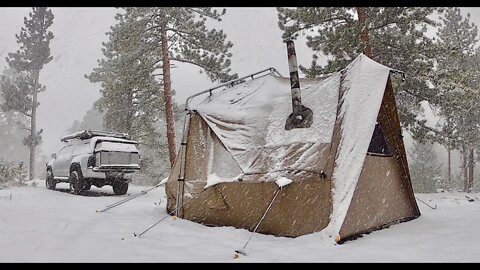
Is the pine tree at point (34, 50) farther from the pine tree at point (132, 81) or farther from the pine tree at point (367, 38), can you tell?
the pine tree at point (367, 38)

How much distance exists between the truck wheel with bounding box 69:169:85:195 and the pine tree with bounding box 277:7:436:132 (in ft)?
30.5

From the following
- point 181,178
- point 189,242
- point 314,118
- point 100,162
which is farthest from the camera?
point 100,162

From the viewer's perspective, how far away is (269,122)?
8.21 m

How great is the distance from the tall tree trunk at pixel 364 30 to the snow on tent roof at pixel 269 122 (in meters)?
6.25

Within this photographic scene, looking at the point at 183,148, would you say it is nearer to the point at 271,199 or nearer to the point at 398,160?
the point at 271,199

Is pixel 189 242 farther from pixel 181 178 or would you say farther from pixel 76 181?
pixel 76 181


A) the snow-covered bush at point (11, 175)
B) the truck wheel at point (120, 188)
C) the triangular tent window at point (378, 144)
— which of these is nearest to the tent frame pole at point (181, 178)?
the triangular tent window at point (378, 144)

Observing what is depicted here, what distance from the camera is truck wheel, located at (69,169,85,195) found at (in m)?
12.7

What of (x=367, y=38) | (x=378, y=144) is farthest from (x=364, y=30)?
(x=378, y=144)

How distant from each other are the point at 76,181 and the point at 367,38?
11.7 meters

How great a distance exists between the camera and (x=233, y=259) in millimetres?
5309

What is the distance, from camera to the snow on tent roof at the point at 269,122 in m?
7.30

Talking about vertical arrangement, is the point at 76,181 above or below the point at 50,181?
above
